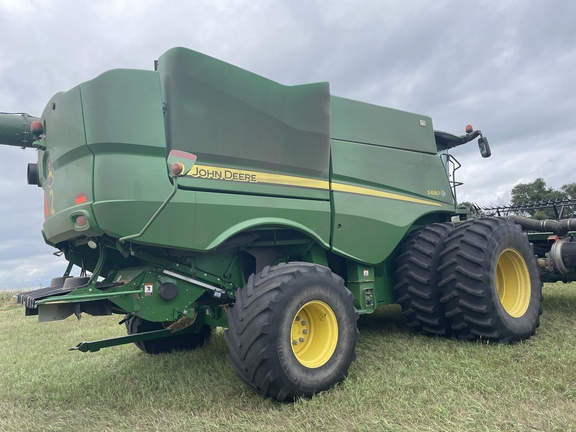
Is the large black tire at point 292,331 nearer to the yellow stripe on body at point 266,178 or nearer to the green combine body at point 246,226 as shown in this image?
the green combine body at point 246,226

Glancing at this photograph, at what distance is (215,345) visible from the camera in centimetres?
562

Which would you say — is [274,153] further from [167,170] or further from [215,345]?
[215,345]

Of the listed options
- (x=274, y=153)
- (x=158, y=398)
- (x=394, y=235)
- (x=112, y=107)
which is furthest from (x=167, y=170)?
(x=394, y=235)

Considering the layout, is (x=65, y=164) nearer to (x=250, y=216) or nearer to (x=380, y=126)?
(x=250, y=216)

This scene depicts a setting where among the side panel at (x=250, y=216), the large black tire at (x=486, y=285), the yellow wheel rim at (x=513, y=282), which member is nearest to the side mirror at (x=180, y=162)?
the side panel at (x=250, y=216)

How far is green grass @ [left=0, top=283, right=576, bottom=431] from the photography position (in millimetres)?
3037

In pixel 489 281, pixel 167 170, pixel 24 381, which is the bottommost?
pixel 24 381

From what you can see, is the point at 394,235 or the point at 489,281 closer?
the point at 489,281

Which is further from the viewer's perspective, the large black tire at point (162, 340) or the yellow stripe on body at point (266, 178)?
the large black tire at point (162, 340)

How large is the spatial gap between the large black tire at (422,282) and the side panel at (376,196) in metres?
0.24

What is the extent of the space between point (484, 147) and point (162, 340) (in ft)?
16.8

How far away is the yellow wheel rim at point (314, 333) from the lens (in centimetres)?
379

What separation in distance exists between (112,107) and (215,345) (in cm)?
326

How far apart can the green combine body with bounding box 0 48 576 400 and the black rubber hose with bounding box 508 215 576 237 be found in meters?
1.48
